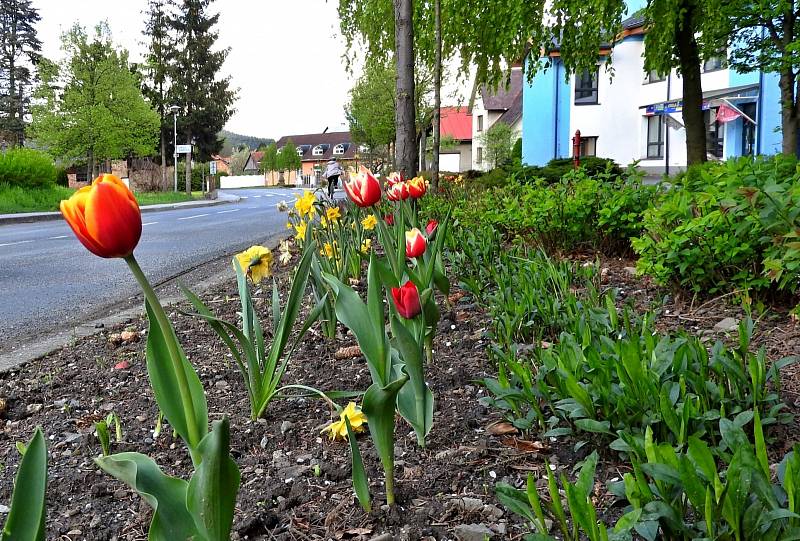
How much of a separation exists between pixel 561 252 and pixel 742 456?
3959mm

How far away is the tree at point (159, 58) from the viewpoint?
41188 mm

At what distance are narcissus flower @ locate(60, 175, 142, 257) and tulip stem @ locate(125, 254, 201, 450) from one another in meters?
0.04

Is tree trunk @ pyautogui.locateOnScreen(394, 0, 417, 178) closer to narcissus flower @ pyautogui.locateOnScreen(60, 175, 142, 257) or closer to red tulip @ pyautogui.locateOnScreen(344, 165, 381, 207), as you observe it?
red tulip @ pyautogui.locateOnScreen(344, 165, 381, 207)

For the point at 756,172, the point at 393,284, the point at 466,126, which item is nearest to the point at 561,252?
the point at 756,172

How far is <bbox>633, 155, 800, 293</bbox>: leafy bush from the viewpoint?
9.21ft

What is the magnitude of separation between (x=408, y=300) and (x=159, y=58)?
43760mm

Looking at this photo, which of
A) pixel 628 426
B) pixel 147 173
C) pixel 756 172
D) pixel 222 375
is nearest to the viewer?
pixel 628 426

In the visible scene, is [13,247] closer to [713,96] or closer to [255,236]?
[255,236]

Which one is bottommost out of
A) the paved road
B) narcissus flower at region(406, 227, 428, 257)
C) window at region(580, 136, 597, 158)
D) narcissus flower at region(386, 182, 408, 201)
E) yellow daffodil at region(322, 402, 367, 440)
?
the paved road

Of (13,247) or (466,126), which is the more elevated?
(466,126)

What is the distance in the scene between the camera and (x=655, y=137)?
30.9 metres

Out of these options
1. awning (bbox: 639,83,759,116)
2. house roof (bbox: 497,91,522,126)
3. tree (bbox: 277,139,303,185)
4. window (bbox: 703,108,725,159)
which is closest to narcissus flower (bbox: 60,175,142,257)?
awning (bbox: 639,83,759,116)

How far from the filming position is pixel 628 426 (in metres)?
1.76

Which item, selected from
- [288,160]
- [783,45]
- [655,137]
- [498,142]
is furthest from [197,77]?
[288,160]
